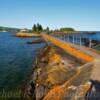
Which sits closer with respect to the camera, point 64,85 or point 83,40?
point 64,85

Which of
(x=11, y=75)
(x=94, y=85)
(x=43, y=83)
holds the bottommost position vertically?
(x=11, y=75)

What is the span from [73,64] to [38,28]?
13906 cm

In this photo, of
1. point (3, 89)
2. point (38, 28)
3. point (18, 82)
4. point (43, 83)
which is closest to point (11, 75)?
point (18, 82)

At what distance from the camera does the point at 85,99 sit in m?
9.87

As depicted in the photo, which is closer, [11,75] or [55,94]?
[55,94]

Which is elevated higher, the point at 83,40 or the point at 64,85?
the point at 64,85

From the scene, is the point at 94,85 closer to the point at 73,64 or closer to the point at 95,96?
the point at 95,96

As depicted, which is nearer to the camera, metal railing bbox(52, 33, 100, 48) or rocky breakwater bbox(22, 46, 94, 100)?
rocky breakwater bbox(22, 46, 94, 100)

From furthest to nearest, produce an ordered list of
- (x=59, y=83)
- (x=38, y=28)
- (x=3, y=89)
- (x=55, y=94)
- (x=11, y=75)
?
(x=38, y=28), (x=11, y=75), (x=3, y=89), (x=59, y=83), (x=55, y=94)

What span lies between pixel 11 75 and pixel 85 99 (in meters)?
15.7

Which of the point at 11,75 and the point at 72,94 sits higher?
the point at 72,94

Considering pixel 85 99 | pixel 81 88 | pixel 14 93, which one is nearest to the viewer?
pixel 85 99

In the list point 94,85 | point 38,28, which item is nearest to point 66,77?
point 94,85

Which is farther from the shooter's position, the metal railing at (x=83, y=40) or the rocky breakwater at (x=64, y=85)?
the metal railing at (x=83, y=40)
